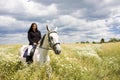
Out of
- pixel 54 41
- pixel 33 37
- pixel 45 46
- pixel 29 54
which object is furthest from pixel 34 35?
pixel 54 41

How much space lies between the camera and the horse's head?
11422 mm

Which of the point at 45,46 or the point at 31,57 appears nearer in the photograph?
the point at 45,46

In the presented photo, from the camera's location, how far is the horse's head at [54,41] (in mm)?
11422

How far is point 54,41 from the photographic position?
11617 millimetres

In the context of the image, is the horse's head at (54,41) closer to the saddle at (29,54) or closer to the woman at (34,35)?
the saddle at (29,54)

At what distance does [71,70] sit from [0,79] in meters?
3.17

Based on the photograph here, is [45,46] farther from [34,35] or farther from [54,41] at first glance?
[34,35]

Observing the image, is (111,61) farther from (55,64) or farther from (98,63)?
(55,64)

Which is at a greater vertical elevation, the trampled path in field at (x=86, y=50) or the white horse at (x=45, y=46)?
the white horse at (x=45, y=46)

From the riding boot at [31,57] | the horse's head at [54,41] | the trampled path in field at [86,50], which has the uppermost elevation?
the horse's head at [54,41]

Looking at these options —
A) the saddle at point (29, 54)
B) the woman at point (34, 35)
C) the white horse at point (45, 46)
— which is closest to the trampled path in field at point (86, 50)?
the woman at point (34, 35)

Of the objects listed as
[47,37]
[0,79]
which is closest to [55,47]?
[47,37]

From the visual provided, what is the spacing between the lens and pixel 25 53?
13.3 m

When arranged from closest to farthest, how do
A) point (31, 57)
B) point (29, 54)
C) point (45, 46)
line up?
point (45, 46), point (29, 54), point (31, 57)
